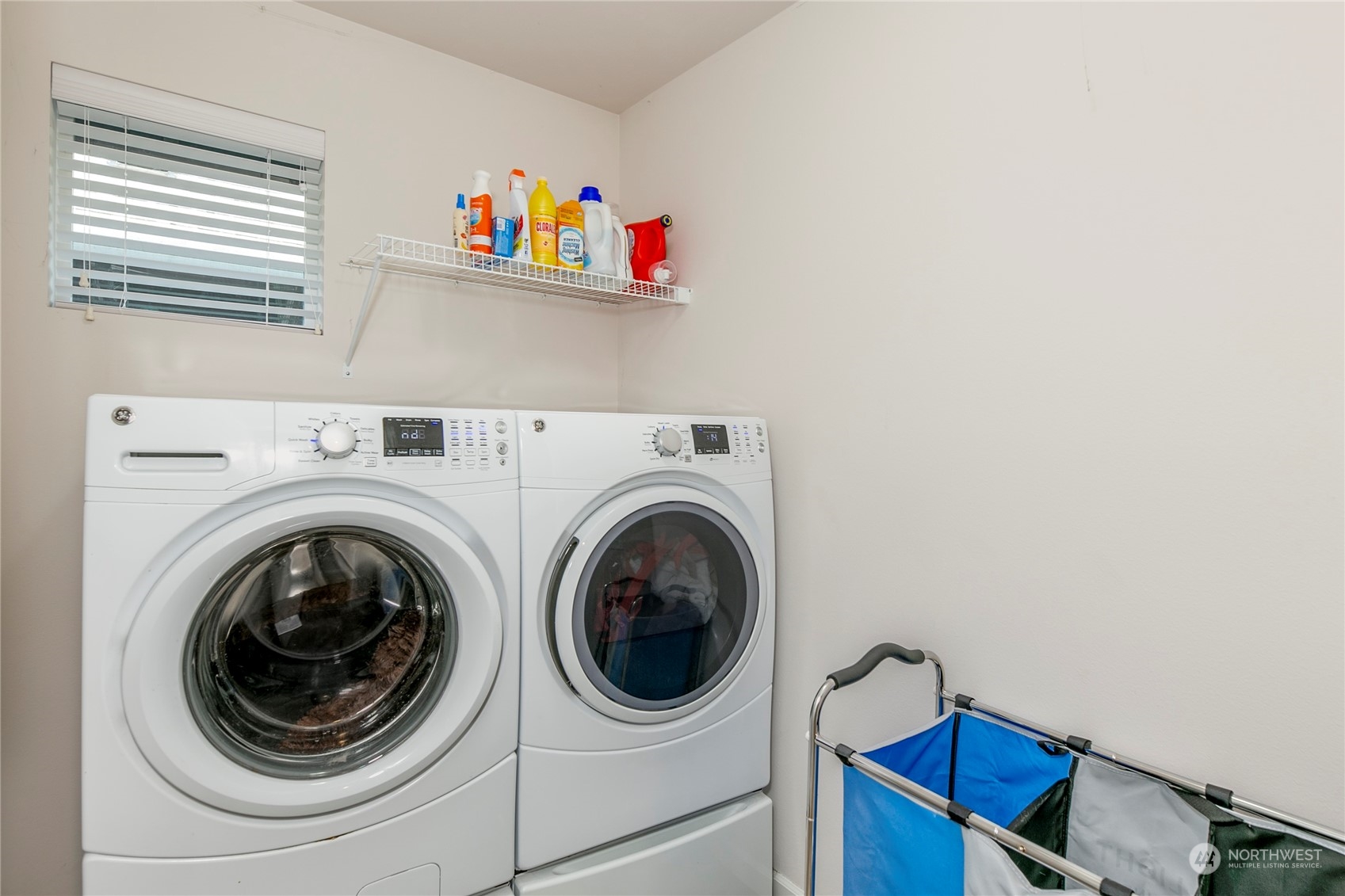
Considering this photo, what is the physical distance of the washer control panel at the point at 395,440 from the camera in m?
1.21

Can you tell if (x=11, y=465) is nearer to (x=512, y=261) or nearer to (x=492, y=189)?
(x=512, y=261)

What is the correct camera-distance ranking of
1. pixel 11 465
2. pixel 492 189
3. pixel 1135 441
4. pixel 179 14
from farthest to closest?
pixel 492 189
pixel 179 14
pixel 11 465
pixel 1135 441

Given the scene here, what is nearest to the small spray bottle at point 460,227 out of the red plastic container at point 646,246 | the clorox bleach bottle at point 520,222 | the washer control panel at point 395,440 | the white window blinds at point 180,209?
the clorox bleach bottle at point 520,222

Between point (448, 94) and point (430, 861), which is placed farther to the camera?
point (448, 94)

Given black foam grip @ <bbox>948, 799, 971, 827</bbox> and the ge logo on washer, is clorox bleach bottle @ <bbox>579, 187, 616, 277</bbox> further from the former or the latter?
the ge logo on washer

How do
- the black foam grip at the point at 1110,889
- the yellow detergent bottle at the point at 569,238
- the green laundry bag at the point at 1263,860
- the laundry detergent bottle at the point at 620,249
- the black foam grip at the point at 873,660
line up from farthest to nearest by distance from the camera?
1. the laundry detergent bottle at the point at 620,249
2. the yellow detergent bottle at the point at 569,238
3. the black foam grip at the point at 873,660
4. the green laundry bag at the point at 1263,860
5. the black foam grip at the point at 1110,889

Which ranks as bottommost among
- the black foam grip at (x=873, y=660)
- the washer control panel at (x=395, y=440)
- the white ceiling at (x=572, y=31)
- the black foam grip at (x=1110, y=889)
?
the black foam grip at (x=1110, y=889)

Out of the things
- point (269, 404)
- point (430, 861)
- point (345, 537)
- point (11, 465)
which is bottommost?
point (430, 861)

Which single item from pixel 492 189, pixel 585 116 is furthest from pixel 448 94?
pixel 585 116

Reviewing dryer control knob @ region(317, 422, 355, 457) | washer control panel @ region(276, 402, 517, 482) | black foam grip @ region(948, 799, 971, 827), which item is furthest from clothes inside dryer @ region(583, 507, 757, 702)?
black foam grip @ region(948, 799, 971, 827)

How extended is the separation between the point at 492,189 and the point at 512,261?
1.71 feet

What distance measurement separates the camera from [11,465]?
150 cm

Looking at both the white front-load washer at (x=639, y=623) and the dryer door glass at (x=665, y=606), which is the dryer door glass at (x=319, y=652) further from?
the dryer door glass at (x=665, y=606)

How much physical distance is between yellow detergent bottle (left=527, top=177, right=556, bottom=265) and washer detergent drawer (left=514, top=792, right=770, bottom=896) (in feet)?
4.88
